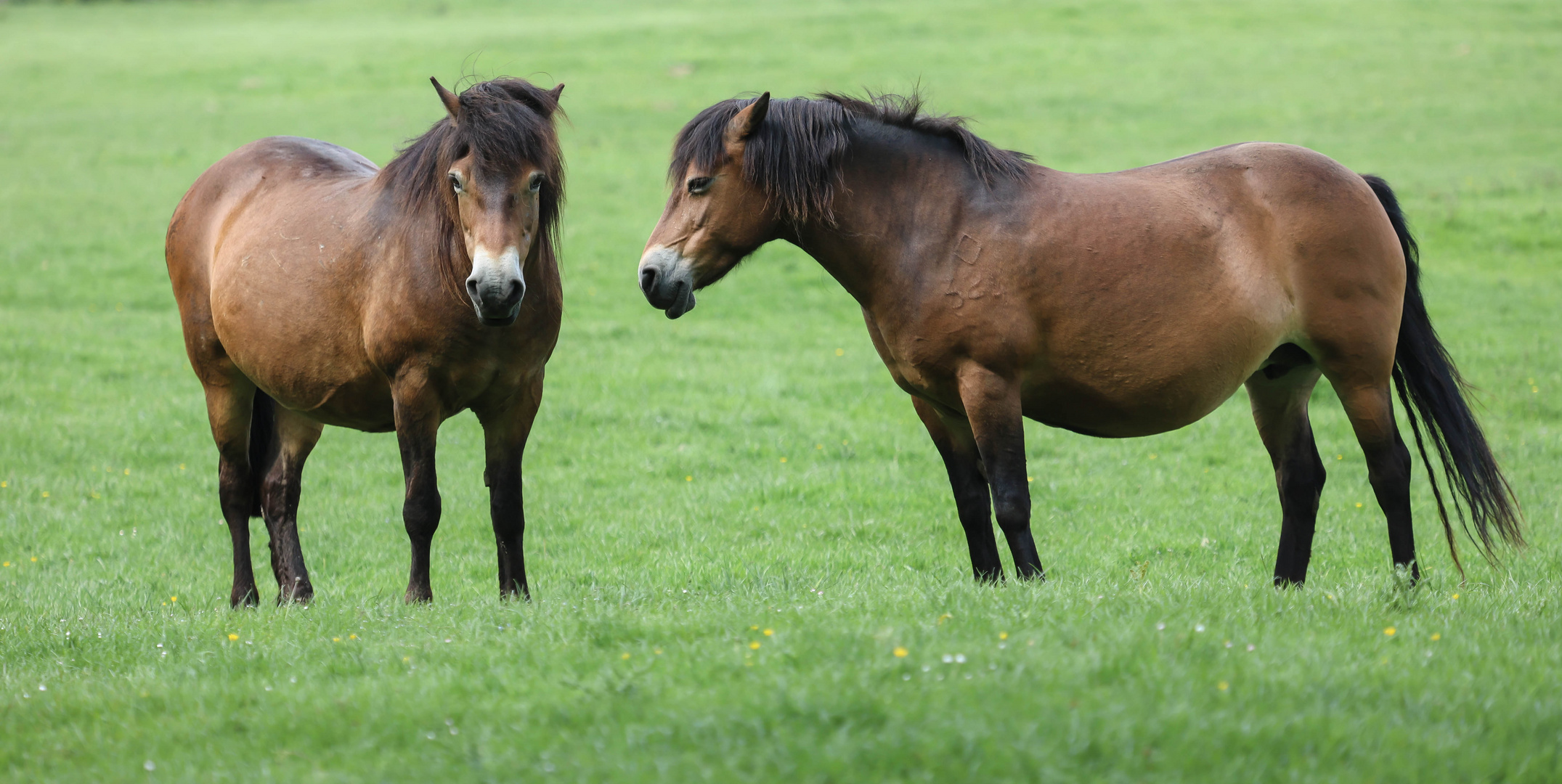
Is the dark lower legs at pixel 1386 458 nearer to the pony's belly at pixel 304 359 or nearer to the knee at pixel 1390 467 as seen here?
the knee at pixel 1390 467

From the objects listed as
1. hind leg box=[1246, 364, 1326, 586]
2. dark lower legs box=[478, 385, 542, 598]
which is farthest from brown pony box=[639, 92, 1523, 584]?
dark lower legs box=[478, 385, 542, 598]

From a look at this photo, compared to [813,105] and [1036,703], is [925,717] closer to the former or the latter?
[1036,703]

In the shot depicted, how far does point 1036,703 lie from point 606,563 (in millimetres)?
4243

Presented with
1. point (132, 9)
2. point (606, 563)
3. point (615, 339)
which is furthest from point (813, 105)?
point (132, 9)

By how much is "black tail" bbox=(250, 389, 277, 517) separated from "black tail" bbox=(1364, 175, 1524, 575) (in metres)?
6.07

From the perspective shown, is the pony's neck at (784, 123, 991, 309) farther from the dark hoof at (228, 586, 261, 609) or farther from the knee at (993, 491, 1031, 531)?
the dark hoof at (228, 586, 261, 609)

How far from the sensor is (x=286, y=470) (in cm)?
689

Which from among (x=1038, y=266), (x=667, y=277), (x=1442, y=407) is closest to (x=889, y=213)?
(x=1038, y=266)

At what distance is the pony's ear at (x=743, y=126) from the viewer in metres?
5.09

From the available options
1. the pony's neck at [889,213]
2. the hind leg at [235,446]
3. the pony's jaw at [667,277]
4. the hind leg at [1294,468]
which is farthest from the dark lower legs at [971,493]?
the hind leg at [235,446]

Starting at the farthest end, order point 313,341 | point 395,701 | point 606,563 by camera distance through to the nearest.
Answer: point 606,563 → point 313,341 → point 395,701

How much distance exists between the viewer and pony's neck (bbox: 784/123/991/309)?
5289mm

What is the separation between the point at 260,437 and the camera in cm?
704

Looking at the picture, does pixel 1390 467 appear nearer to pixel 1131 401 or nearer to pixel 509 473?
pixel 1131 401
